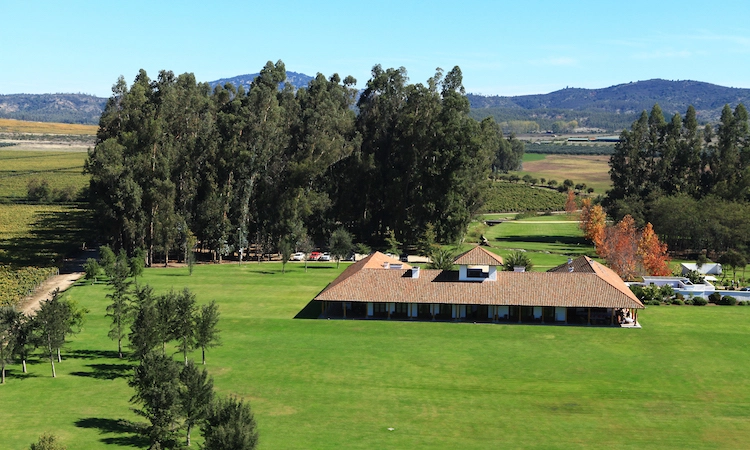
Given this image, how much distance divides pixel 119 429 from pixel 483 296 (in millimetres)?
31835

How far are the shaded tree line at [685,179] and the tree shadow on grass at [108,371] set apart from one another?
75458 millimetres

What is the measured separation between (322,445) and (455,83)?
75211 millimetres

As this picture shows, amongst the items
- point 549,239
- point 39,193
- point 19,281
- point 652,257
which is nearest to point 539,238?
point 549,239

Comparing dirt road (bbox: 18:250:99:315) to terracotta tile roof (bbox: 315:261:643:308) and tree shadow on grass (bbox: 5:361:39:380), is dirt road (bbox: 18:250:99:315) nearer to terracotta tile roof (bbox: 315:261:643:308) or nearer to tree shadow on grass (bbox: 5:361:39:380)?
tree shadow on grass (bbox: 5:361:39:380)

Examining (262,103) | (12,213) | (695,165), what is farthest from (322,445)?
(12,213)

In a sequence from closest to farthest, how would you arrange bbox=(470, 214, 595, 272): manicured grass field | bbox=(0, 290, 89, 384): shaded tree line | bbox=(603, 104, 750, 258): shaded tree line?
bbox=(0, 290, 89, 384): shaded tree line, bbox=(470, 214, 595, 272): manicured grass field, bbox=(603, 104, 750, 258): shaded tree line

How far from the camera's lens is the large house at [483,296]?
60.5 metres

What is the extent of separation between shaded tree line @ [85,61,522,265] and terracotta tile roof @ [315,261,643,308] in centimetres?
3161

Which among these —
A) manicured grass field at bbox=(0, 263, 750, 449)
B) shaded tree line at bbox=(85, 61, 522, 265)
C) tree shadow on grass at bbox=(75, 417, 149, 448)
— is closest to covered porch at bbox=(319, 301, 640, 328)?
manicured grass field at bbox=(0, 263, 750, 449)

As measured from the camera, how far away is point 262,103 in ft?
316

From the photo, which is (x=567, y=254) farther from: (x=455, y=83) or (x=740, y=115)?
(x=740, y=115)

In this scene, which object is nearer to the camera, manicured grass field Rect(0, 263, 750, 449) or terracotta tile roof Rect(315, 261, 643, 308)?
manicured grass field Rect(0, 263, 750, 449)

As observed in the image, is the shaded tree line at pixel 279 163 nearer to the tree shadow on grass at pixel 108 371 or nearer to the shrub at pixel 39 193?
the tree shadow on grass at pixel 108 371

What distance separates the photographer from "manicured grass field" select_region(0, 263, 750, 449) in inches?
1473
